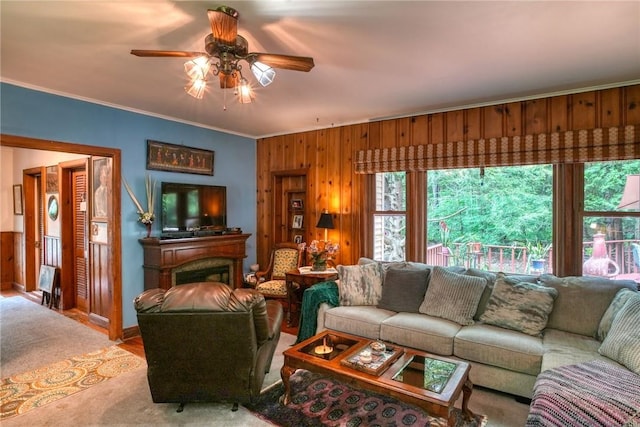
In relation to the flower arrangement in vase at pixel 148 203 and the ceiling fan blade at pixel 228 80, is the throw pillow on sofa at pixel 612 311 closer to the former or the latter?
the ceiling fan blade at pixel 228 80

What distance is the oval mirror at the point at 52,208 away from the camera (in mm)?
5191

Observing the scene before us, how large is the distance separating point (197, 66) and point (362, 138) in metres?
2.83

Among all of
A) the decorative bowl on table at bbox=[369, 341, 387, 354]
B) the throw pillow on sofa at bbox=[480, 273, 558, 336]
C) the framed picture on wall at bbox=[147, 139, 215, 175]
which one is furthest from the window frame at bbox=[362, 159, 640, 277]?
the framed picture on wall at bbox=[147, 139, 215, 175]

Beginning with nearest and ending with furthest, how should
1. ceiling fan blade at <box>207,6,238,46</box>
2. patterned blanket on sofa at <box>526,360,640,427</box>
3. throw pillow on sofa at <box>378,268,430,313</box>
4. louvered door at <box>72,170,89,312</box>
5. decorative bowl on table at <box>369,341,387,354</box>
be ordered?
patterned blanket on sofa at <box>526,360,640,427</box> → ceiling fan blade at <box>207,6,238,46</box> → decorative bowl on table at <box>369,341,387,354</box> → throw pillow on sofa at <box>378,268,430,313</box> → louvered door at <box>72,170,89,312</box>

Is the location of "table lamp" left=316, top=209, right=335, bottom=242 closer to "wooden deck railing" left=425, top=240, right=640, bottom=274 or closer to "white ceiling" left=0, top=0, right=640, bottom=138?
"wooden deck railing" left=425, top=240, right=640, bottom=274

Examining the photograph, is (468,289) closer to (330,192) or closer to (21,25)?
(330,192)

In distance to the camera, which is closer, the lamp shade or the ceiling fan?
the ceiling fan

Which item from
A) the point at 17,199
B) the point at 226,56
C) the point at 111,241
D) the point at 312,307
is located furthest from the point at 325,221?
the point at 17,199

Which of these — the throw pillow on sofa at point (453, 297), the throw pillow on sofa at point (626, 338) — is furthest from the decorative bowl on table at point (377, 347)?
the throw pillow on sofa at point (626, 338)

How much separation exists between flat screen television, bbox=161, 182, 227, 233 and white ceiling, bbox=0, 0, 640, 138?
43.0 inches

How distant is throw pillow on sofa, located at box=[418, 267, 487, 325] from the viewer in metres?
3.10

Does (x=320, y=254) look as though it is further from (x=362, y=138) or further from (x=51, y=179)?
(x=51, y=179)

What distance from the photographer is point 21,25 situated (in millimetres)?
2172

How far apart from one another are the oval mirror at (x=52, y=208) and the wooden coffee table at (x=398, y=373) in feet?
15.6
